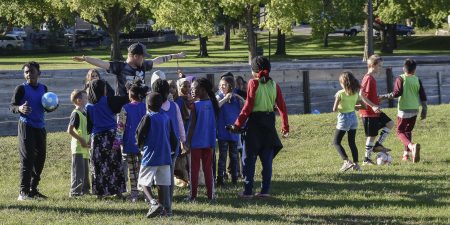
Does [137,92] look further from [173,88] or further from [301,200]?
[301,200]

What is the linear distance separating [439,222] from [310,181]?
3264mm

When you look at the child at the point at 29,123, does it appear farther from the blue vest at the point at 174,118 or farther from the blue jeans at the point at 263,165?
the blue jeans at the point at 263,165

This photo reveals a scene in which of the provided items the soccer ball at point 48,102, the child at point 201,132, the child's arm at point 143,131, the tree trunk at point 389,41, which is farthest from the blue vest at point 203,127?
the tree trunk at point 389,41

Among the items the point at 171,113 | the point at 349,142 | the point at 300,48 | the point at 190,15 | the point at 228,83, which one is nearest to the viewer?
the point at 171,113

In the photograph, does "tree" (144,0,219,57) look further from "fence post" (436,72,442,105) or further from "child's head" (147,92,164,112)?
Result: "child's head" (147,92,164,112)

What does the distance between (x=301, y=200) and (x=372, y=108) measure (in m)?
3.46

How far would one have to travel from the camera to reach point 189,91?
10750 mm

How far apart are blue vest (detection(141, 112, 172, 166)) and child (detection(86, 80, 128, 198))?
1221 mm

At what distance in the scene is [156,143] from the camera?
8.89m

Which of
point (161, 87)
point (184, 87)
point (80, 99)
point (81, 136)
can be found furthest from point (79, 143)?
point (161, 87)

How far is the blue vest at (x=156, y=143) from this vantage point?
888 cm

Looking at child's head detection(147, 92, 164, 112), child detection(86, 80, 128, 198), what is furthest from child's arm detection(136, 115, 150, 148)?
child detection(86, 80, 128, 198)

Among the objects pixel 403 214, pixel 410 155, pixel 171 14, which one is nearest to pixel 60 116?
pixel 410 155

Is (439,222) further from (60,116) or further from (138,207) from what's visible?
(60,116)
